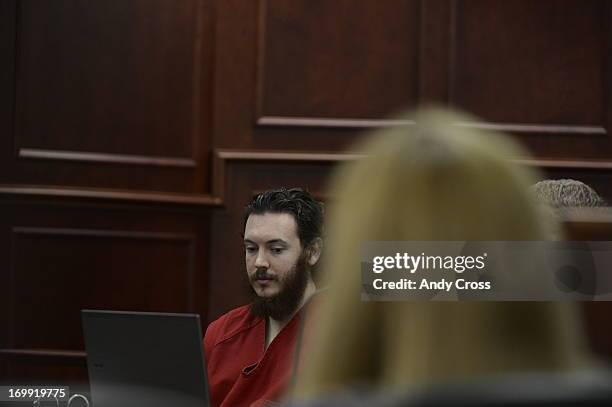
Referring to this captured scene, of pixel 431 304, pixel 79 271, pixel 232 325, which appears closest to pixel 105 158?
pixel 79 271

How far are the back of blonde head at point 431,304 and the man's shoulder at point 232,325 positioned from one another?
2.14 metres

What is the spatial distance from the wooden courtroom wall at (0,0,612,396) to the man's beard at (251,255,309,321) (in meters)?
1.69

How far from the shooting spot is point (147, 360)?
2818 mm

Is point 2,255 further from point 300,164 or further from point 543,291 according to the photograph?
point 543,291

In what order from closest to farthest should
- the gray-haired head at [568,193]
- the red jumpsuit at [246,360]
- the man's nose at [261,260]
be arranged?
the gray-haired head at [568,193] → the red jumpsuit at [246,360] → the man's nose at [261,260]

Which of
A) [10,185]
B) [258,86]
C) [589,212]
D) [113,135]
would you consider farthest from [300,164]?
[589,212]

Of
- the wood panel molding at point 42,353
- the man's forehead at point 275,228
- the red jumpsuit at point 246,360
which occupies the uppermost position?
the man's forehead at point 275,228

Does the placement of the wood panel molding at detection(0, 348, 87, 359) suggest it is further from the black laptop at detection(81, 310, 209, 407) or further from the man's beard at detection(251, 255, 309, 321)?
the black laptop at detection(81, 310, 209, 407)

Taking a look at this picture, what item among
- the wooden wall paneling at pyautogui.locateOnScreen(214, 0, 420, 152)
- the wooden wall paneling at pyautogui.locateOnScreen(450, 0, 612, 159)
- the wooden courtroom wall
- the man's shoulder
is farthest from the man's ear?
the wooden wall paneling at pyautogui.locateOnScreen(450, 0, 612, 159)

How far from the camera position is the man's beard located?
132 inches

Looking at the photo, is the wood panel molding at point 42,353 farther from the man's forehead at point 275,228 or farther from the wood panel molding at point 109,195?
the man's forehead at point 275,228

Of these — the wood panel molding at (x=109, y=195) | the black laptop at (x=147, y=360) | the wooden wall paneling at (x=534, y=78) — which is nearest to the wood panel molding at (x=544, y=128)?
the wooden wall paneling at (x=534, y=78)

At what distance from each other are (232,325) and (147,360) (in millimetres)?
633

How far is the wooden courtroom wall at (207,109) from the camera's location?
5168 mm
